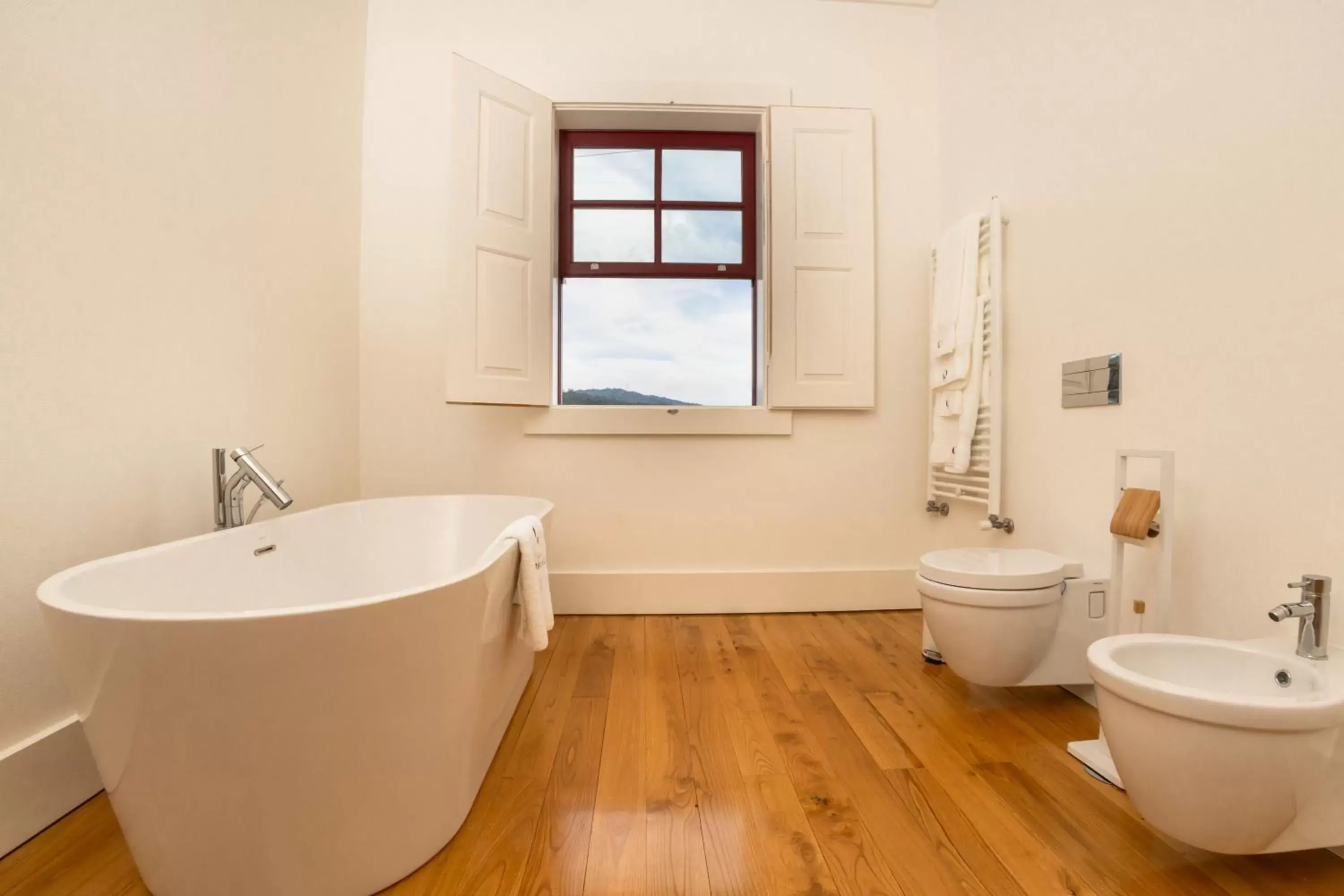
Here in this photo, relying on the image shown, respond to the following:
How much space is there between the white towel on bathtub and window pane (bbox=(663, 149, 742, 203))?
2.04m

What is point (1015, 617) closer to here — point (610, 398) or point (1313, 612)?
point (1313, 612)

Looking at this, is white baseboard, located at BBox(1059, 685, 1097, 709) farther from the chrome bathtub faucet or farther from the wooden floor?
the chrome bathtub faucet

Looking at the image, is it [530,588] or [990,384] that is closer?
[530,588]

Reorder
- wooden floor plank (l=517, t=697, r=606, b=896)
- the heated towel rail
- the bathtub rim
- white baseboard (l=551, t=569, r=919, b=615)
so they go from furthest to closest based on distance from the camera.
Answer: white baseboard (l=551, t=569, r=919, b=615) < the heated towel rail < wooden floor plank (l=517, t=697, r=606, b=896) < the bathtub rim

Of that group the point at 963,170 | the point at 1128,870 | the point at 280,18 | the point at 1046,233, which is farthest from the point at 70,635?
the point at 963,170

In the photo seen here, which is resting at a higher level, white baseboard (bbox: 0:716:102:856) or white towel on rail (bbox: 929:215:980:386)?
white towel on rail (bbox: 929:215:980:386)

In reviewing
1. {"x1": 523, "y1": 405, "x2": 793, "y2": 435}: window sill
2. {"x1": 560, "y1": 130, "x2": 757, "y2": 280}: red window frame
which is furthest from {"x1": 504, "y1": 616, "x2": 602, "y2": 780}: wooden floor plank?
{"x1": 560, "y1": 130, "x2": 757, "y2": 280}: red window frame

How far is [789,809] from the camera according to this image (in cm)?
118

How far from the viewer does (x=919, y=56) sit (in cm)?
260

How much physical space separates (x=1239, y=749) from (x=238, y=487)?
2.29 meters

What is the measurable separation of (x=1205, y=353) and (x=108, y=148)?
8.91ft

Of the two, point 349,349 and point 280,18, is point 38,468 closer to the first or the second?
point 349,349

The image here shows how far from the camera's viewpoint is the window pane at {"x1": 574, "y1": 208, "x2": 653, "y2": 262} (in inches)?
107

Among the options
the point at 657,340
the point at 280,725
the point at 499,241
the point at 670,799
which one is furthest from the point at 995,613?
the point at 499,241
